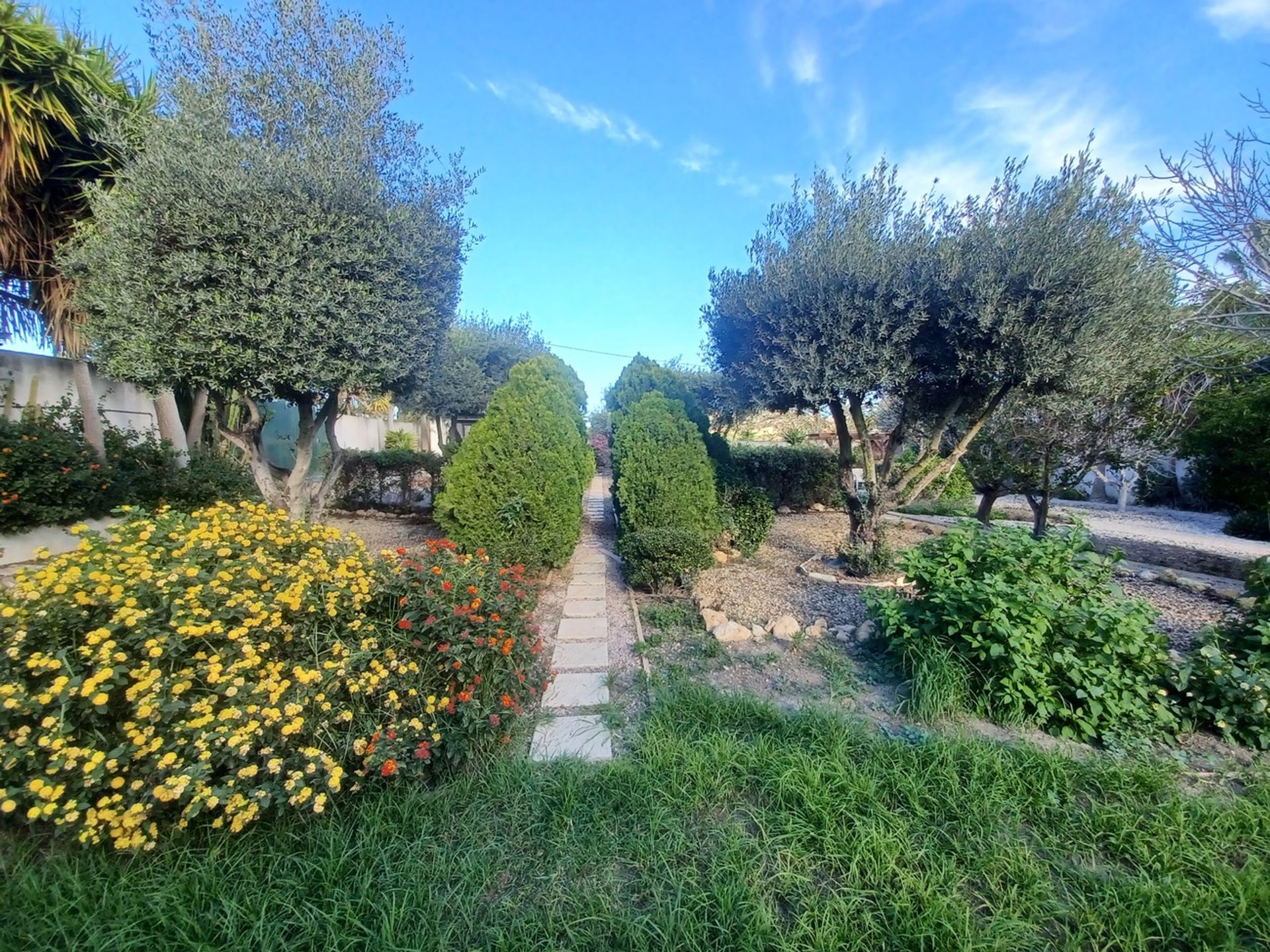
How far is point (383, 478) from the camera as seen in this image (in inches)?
363

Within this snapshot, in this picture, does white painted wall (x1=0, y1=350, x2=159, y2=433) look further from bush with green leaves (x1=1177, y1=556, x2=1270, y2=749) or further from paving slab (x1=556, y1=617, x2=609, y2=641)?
bush with green leaves (x1=1177, y1=556, x2=1270, y2=749)

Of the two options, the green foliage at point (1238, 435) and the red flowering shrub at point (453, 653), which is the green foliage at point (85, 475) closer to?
the red flowering shrub at point (453, 653)

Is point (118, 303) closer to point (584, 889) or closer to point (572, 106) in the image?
point (584, 889)

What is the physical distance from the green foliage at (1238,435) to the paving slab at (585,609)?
7.61 meters

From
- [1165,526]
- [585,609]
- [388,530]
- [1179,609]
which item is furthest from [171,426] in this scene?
[1165,526]

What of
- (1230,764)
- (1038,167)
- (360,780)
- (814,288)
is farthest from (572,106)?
(1230,764)

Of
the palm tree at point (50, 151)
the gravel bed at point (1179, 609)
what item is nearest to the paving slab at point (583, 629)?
the gravel bed at point (1179, 609)

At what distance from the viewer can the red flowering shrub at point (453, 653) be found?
2174 mm

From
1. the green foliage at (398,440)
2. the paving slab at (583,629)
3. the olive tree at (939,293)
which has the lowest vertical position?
the paving slab at (583,629)

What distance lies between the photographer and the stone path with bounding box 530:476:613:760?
262 centimetres

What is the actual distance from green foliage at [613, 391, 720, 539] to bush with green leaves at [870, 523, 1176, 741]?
258 cm

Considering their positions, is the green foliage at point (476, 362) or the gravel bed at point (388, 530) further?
the green foliage at point (476, 362)

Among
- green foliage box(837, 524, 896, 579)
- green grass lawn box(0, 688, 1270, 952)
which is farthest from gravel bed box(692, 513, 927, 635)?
green grass lawn box(0, 688, 1270, 952)

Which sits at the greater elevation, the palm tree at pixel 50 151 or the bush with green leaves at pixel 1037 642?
the palm tree at pixel 50 151
